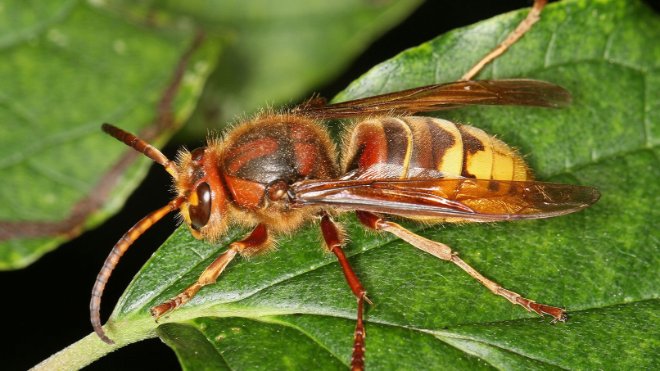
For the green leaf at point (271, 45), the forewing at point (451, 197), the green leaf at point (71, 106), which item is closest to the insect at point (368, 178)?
the forewing at point (451, 197)

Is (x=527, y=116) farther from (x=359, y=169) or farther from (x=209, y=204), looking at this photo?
(x=209, y=204)

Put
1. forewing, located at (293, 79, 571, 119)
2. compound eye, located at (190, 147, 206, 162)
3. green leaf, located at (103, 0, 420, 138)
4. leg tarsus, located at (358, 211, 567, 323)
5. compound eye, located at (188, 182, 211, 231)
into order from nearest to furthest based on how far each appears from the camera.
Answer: leg tarsus, located at (358, 211, 567, 323) → compound eye, located at (188, 182, 211, 231) → compound eye, located at (190, 147, 206, 162) → forewing, located at (293, 79, 571, 119) → green leaf, located at (103, 0, 420, 138)

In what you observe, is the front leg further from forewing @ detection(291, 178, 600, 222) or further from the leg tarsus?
the leg tarsus

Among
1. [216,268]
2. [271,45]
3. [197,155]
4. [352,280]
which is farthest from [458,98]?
[271,45]

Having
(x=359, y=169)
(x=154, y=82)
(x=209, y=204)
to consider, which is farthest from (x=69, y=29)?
(x=359, y=169)

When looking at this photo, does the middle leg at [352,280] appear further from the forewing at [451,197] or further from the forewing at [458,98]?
the forewing at [458,98]

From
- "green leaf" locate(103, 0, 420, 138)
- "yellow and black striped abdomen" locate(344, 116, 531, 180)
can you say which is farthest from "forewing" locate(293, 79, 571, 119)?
"green leaf" locate(103, 0, 420, 138)
